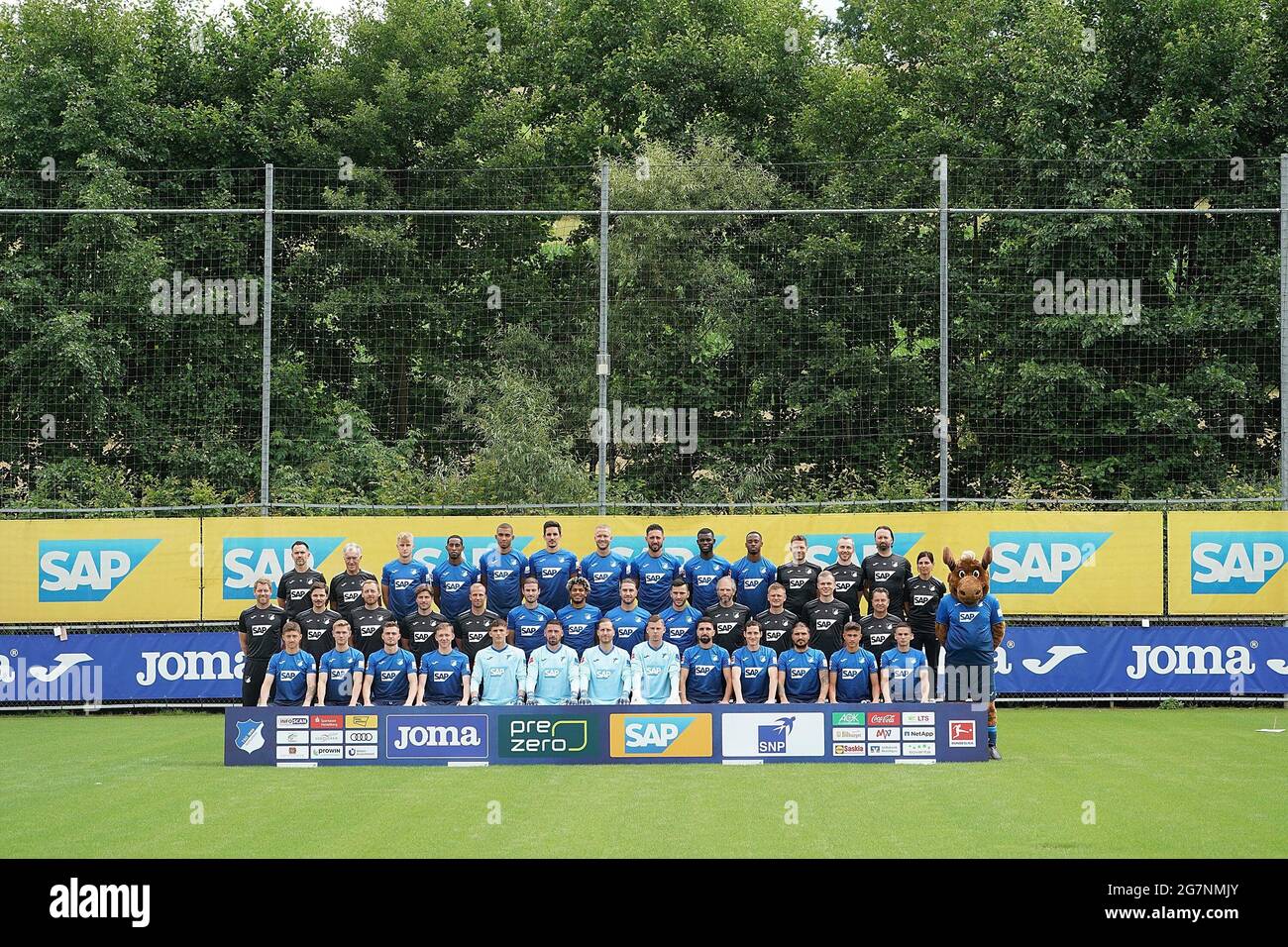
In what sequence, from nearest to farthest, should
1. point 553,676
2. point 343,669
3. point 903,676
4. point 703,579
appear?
1. point 903,676
2. point 553,676
3. point 343,669
4. point 703,579

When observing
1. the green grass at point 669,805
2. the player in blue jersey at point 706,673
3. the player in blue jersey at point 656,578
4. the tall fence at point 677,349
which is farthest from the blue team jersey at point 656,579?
the tall fence at point 677,349

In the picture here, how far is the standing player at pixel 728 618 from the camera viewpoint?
669 inches

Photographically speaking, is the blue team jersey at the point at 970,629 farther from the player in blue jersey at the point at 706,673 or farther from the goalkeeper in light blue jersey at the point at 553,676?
the goalkeeper in light blue jersey at the point at 553,676

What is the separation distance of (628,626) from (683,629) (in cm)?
63

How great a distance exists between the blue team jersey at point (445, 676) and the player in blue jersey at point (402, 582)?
149 centimetres

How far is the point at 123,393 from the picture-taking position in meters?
28.8

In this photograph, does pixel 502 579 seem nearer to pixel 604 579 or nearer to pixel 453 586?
pixel 453 586

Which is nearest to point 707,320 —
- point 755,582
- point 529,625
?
point 755,582

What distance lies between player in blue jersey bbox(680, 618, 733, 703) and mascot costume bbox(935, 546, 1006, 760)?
241 cm

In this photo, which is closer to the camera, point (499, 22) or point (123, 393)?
point (123, 393)

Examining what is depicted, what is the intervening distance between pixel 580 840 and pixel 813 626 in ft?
21.1

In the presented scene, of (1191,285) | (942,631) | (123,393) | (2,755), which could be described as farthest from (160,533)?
(1191,285)

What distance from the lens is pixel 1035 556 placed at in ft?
68.3

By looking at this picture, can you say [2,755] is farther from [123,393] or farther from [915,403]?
[915,403]
